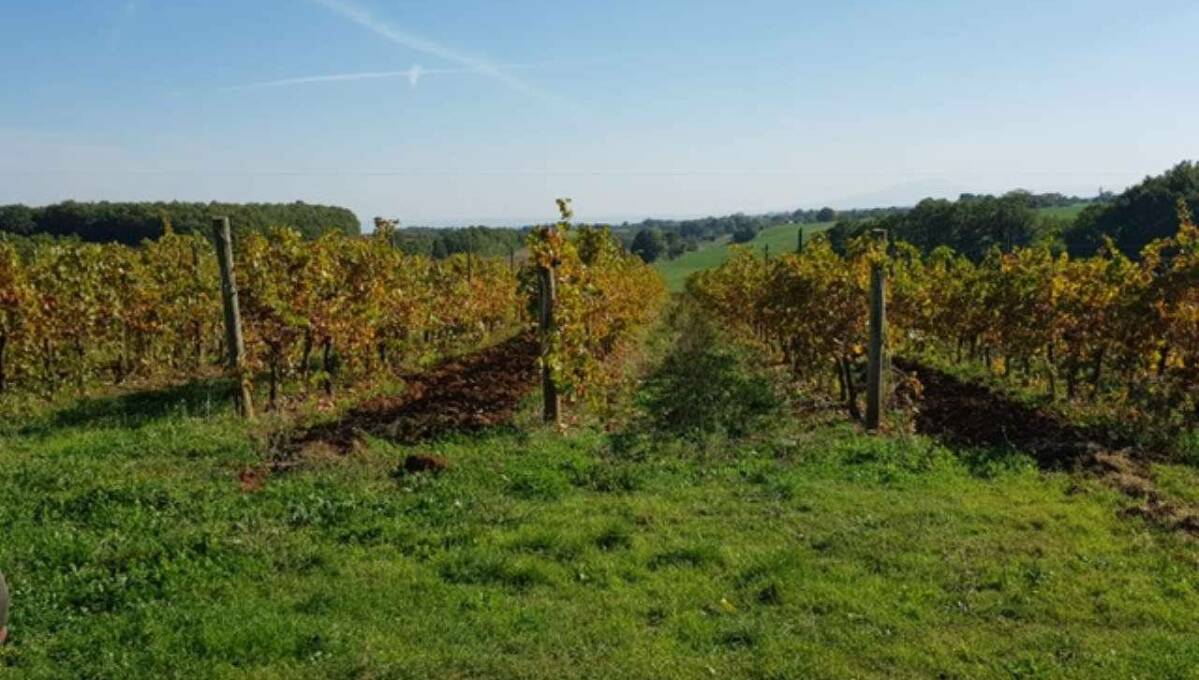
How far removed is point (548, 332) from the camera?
464 inches

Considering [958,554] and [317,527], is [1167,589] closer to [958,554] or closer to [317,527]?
[958,554]

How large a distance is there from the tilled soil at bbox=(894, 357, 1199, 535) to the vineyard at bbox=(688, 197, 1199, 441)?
108 cm

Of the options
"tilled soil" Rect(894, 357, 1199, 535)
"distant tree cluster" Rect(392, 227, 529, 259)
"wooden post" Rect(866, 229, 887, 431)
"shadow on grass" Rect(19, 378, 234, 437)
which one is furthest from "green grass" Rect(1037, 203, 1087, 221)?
"shadow on grass" Rect(19, 378, 234, 437)

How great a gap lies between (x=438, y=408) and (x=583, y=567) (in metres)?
6.41

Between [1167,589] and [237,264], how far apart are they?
12.4 metres

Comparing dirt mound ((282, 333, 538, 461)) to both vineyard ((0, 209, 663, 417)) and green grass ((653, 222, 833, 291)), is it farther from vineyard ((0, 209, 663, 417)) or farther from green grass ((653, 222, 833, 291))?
green grass ((653, 222, 833, 291))

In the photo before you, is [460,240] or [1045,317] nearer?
[1045,317]

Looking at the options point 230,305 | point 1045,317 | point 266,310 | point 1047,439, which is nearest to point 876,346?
point 1047,439

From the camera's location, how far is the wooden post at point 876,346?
11523 mm

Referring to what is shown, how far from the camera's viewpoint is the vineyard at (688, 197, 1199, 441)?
11367mm

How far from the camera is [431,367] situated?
1825 cm

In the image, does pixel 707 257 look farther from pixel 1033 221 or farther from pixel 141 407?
pixel 141 407

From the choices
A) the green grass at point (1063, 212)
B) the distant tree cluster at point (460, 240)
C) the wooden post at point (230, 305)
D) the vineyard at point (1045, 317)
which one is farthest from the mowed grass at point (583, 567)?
the green grass at point (1063, 212)

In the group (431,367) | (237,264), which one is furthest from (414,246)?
(237,264)
